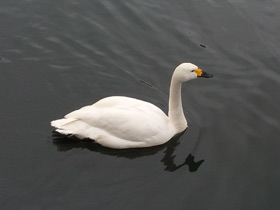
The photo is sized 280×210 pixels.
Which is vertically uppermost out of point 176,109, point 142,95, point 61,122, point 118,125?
point 176,109

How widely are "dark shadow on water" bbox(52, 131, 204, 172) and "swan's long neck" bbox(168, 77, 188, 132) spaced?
484 millimetres

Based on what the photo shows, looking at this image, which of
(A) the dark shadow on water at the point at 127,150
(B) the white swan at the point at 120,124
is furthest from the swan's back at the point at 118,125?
(A) the dark shadow on water at the point at 127,150

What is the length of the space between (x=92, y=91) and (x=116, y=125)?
1931 mm

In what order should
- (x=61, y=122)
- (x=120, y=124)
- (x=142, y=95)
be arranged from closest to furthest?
(x=120, y=124) → (x=61, y=122) → (x=142, y=95)

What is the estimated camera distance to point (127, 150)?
27.1 feet

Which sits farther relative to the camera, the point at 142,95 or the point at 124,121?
the point at 142,95

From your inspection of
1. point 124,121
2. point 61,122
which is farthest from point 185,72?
point 61,122

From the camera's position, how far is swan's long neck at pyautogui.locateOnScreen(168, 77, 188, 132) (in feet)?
28.1

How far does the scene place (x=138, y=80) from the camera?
10.3m

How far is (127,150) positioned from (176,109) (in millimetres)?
1257

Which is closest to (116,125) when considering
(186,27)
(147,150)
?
(147,150)

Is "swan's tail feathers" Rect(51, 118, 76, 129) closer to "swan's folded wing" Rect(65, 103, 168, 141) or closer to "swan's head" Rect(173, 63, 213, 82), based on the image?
"swan's folded wing" Rect(65, 103, 168, 141)

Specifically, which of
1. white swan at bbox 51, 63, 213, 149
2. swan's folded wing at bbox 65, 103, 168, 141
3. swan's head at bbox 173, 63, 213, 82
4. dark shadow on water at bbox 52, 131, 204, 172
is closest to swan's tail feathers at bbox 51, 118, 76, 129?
white swan at bbox 51, 63, 213, 149

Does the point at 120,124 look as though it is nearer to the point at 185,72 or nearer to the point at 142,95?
the point at 185,72
